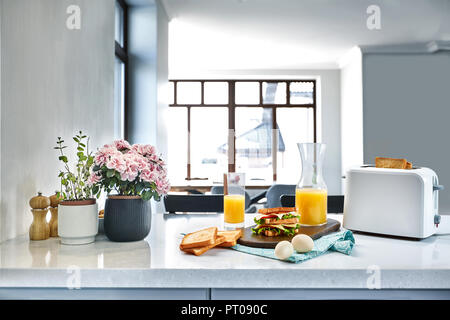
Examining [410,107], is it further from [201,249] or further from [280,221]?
[201,249]

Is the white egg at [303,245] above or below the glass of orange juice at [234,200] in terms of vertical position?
below

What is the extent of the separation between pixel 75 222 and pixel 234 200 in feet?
1.65

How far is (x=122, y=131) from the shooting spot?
3547mm

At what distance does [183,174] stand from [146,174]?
221 inches

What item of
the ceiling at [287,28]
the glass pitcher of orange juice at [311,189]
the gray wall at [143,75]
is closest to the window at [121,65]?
the gray wall at [143,75]

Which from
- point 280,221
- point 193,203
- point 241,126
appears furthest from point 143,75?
point 241,126

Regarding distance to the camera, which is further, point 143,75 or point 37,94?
point 143,75

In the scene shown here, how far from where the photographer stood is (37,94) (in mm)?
1292

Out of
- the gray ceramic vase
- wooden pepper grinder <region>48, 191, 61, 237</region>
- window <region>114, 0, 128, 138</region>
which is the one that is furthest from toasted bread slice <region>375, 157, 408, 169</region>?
window <region>114, 0, 128, 138</region>

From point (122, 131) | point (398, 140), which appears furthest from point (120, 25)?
point (398, 140)

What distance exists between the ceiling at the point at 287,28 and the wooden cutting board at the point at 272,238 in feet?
10.3

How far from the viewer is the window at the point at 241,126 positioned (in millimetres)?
6711

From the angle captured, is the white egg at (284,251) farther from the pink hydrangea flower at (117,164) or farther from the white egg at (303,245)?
the pink hydrangea flower at (117,164)

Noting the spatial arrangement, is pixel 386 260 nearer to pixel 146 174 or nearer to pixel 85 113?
pixel 146 174
